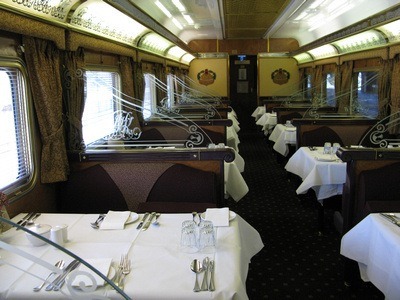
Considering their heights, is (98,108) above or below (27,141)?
above

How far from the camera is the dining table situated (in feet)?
5.53

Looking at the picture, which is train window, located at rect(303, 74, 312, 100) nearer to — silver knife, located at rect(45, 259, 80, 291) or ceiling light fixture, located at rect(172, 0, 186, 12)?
ceiling light fixture, located at rect(172, 0, 186, 12)

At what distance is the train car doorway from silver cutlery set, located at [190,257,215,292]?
37.6 feet

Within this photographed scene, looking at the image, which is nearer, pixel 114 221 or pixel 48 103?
pixel 114 221

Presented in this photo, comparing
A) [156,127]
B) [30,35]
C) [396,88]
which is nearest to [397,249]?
[30,35]

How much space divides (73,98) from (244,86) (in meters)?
10.1

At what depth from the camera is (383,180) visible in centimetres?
322

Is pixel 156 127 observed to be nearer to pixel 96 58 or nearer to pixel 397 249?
pixel 96 58

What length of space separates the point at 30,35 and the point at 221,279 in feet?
6.98

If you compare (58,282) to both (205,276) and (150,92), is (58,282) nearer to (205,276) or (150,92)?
(205,276)

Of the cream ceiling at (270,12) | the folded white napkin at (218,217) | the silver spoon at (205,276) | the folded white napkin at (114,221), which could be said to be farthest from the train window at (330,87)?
the silver spoon at (205,276)

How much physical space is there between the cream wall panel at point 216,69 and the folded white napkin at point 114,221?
10.6 m

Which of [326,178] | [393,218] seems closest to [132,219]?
[393,218]

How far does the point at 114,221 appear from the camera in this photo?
95.8 inches
